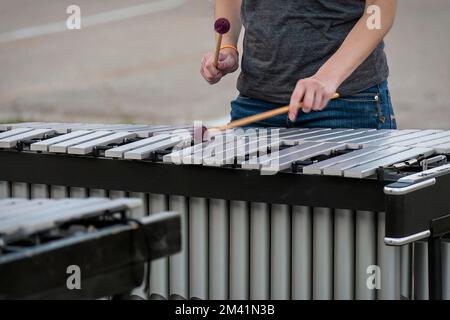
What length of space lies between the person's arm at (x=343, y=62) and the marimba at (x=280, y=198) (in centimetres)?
12

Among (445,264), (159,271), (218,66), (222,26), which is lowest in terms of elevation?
(159,271)

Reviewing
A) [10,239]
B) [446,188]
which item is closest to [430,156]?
[446,188]

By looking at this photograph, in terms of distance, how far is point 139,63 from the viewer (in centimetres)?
1116

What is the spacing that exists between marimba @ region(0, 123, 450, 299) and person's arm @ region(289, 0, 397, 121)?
0.12m

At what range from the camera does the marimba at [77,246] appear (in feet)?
6.12

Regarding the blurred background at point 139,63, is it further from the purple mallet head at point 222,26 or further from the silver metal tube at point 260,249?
the silver metal tube at point 260,249

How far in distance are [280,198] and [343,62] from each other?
2.13ft

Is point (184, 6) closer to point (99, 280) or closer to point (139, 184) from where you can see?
point (139, 184)

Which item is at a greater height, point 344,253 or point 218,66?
point 218,66

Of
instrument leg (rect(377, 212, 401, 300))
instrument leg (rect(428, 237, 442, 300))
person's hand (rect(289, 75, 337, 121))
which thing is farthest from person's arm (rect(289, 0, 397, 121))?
instrument leg (rect(428, 237, 442, 300))

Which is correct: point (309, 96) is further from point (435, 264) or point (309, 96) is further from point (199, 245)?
point (435, 264)

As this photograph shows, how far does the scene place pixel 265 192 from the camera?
9.49 feet

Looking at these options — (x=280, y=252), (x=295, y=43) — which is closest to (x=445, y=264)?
(x=280, y=252)

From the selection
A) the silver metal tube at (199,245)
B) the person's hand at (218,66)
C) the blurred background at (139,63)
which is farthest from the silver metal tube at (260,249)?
the blurred background at (139,63)
